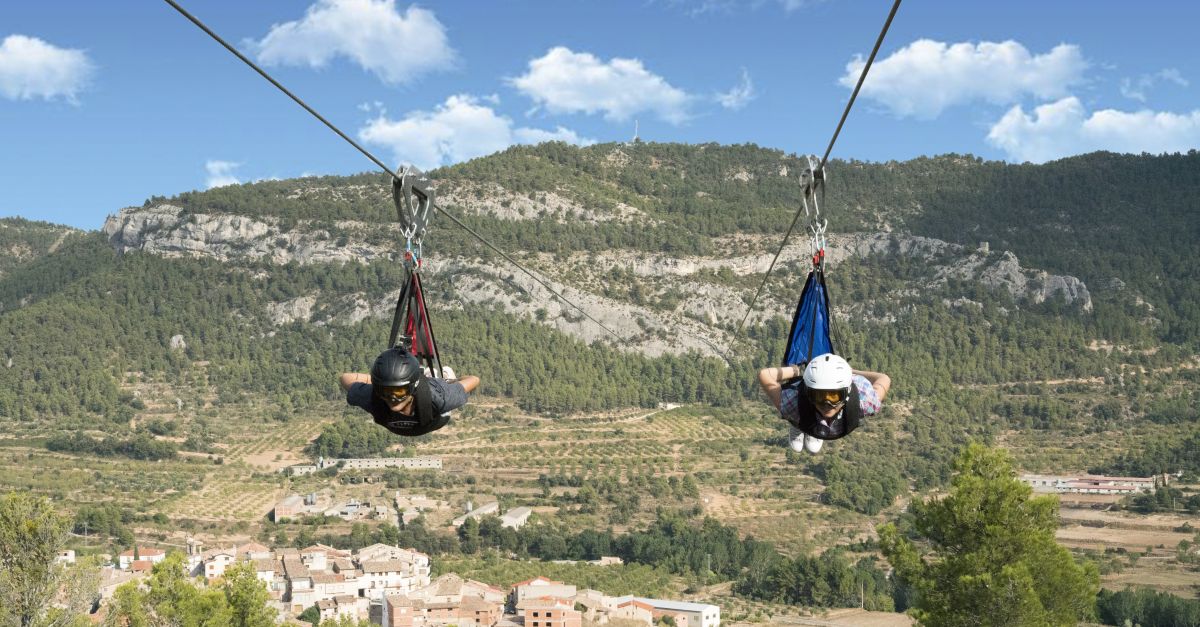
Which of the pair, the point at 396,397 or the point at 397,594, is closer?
the point at 396,397

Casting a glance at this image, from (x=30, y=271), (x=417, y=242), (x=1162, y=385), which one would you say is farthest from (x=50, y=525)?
(x=30, y=271)

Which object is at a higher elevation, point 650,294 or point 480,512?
point 650,294

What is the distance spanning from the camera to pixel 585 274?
151500 mm

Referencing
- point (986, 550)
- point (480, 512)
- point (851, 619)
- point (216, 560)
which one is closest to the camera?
point (986, 550)

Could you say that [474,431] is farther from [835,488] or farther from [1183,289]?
[1183,289]

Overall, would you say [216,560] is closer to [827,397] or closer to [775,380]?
[775,380]

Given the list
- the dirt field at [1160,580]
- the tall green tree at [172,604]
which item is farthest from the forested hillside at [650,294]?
the tall green tree at [172,604]

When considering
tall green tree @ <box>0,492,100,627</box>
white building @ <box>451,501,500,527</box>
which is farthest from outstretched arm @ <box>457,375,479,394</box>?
white building @ <box>451,501,500,527</box>

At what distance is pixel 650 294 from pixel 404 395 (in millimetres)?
138701

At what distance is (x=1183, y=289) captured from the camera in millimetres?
147625

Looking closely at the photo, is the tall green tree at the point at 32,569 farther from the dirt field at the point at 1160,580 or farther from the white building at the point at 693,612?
the dirt field at the point at 1160,580

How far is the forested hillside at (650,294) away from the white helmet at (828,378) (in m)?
85.0

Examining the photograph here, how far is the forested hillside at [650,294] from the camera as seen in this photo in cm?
12244

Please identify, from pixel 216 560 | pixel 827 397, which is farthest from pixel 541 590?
pixel 827 397
